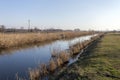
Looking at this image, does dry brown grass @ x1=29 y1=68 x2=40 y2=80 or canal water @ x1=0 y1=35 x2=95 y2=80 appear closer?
dry brown grass @ x1=29 y1=68 x2=40 y2=80

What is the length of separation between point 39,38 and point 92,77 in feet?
106

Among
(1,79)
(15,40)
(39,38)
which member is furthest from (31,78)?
(39,38)

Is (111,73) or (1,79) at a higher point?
(111,73)

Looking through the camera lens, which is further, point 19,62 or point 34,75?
point 19,62

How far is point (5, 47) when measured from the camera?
27.1 metres

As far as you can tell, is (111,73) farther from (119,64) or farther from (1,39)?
(1,39)

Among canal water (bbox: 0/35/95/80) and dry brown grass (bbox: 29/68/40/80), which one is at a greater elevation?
dry brown grass (bbox: 29/68/40/80)

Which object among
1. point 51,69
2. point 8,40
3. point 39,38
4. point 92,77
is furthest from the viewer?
point 39,38

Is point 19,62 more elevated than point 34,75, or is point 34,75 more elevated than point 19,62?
point 34,75

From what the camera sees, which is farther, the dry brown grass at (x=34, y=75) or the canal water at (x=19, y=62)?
the canal water at (x=19, y=62)

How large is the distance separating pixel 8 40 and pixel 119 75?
2227 cm

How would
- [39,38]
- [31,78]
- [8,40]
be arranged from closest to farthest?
[31,78], [8,40], [39,38]

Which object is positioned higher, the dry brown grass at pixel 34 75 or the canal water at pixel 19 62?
the dry brown grass at pixel 34 75

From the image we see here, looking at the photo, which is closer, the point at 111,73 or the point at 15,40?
the point at 111,73
